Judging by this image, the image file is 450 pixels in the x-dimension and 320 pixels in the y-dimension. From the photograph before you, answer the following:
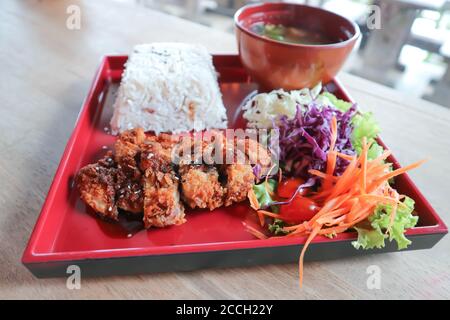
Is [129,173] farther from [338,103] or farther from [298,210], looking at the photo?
[338,103]

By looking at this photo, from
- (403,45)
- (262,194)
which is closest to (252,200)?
(262,194)

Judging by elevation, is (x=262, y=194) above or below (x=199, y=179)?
below

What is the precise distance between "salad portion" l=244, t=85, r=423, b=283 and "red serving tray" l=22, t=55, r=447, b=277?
59 millimetres

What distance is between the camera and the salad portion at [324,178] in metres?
1.38

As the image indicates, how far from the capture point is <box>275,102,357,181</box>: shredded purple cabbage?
1702 millimetres

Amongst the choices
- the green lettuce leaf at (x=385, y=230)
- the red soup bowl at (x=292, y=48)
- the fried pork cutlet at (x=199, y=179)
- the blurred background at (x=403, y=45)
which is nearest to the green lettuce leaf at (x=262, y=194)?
the fried pork cutlet at (x=199, y=179)

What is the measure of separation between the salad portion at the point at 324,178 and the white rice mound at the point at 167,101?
22 cm

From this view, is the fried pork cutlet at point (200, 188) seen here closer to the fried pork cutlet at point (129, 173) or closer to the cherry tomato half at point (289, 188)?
the fried pork cutlet at point (129, 173)

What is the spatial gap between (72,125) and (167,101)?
57 cm

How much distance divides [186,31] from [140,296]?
2523 mm

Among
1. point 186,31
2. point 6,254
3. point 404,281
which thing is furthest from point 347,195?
point 186,31

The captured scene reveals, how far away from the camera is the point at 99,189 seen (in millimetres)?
1443

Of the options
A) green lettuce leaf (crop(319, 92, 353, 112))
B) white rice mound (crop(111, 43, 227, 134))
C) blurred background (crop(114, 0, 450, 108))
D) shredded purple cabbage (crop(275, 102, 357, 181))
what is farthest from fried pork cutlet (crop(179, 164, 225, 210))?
blurred background (crop(114, 0, 450, 108))
